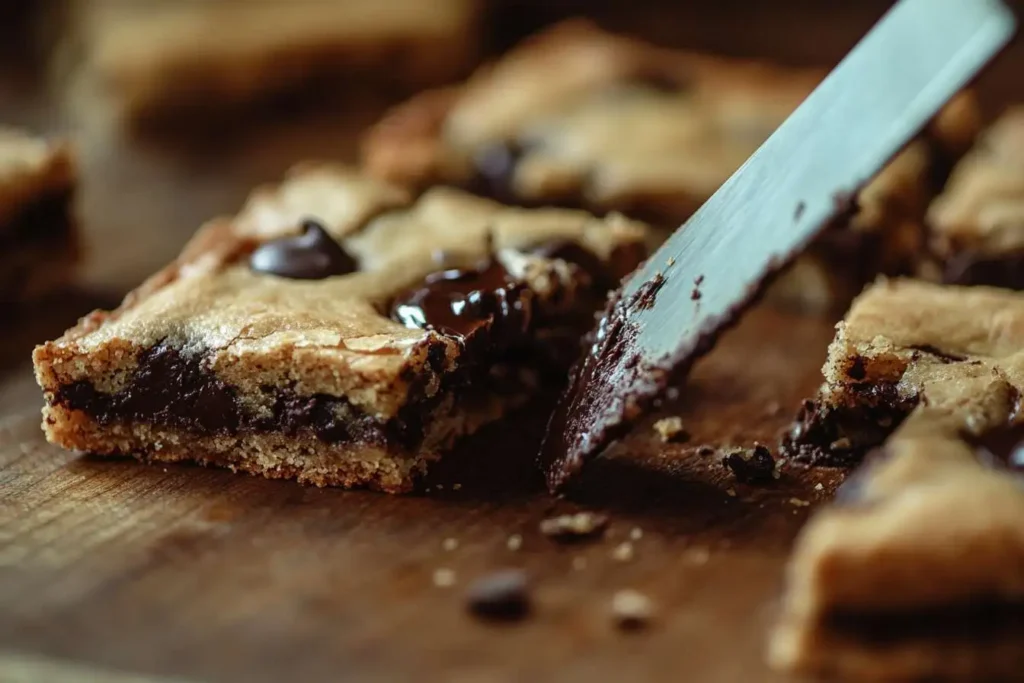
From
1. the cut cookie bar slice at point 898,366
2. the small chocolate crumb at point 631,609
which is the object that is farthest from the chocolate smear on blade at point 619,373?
the cut cookie bar slice at point 898,366

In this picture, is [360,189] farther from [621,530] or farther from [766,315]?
[621,530]

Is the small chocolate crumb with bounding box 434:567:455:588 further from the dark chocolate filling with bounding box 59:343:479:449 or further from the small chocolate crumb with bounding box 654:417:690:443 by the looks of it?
the small chocolate crumb with bounding box 654:417:690:443

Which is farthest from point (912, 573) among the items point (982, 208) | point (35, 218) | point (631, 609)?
point (35, 218)

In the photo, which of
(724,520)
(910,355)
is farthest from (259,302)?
(910,355)

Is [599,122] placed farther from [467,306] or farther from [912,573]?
[912,573]

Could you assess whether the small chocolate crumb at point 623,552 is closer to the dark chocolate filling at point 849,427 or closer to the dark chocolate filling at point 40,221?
the dark chocolate filling at point 849,427

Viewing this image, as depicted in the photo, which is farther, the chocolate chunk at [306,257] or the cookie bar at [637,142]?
the cookie bar at [637,142]
